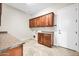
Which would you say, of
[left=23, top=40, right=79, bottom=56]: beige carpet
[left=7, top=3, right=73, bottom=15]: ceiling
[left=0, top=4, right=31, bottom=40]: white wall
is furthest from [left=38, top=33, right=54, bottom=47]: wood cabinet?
[left=7, top=3, right=73, bottom=15]: ceiling

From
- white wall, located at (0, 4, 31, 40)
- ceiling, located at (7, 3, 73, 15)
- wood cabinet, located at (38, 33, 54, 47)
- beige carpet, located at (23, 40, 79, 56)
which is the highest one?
ceiling, located at (7, 3, 73, 15)

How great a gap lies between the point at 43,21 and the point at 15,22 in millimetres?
500

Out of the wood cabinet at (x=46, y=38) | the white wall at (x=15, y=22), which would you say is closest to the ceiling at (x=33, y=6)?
the white wall at (x=15, y=22)

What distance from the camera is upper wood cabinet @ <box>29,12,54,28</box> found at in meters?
1.55

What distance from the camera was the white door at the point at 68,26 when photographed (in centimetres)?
151

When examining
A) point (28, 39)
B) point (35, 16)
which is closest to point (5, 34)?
point (28, 39)

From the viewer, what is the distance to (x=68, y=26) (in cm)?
155

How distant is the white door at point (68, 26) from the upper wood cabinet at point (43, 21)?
0.48 ft

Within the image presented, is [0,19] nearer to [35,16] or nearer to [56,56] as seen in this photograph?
[35,16]

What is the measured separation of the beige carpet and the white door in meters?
0.11

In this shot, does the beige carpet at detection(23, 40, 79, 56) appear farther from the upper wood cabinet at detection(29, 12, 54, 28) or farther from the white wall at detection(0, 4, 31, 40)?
the upper wood cabinet at detection(29, 12, 54, 28)

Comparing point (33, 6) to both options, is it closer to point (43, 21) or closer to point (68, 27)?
point (43, 21)

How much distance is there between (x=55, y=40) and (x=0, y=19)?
0.95 metres

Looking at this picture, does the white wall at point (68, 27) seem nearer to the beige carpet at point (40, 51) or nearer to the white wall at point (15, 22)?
the beige carpet at point (40, 51)
